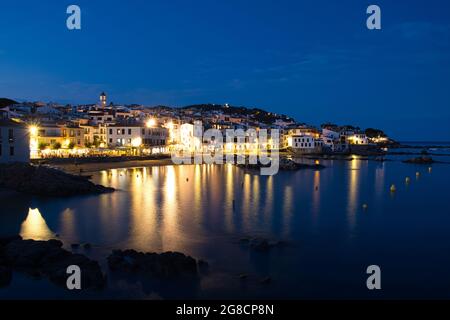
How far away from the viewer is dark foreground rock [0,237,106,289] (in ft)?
31.4

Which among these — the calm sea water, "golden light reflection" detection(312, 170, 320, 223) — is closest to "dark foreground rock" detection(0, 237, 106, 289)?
the calm sea water

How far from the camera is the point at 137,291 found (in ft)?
30.4

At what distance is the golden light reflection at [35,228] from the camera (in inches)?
560

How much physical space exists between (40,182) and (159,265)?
15.6 metres

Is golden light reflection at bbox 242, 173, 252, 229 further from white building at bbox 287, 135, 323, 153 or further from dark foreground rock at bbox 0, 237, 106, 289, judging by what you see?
white building at bbox 287, 135, 323, 153

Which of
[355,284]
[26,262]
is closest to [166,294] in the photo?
[26,262]

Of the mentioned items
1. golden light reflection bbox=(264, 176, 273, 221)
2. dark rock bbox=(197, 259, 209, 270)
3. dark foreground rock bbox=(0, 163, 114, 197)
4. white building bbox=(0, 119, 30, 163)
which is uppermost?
white building bbox=(0, 119, 30, 163)

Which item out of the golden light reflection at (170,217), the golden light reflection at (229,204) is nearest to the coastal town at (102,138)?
the golden light reflection at (170,217)

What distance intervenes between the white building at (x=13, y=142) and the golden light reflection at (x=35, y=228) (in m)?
9.14

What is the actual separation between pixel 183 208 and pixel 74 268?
36.9 feet

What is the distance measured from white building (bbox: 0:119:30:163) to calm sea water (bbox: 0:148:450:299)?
4.58 m

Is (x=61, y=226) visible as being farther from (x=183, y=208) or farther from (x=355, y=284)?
(x=355, y=284)

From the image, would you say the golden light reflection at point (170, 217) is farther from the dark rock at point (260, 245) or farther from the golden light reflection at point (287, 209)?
the golden light reflection at point (287, 209)

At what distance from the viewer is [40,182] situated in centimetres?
2309
